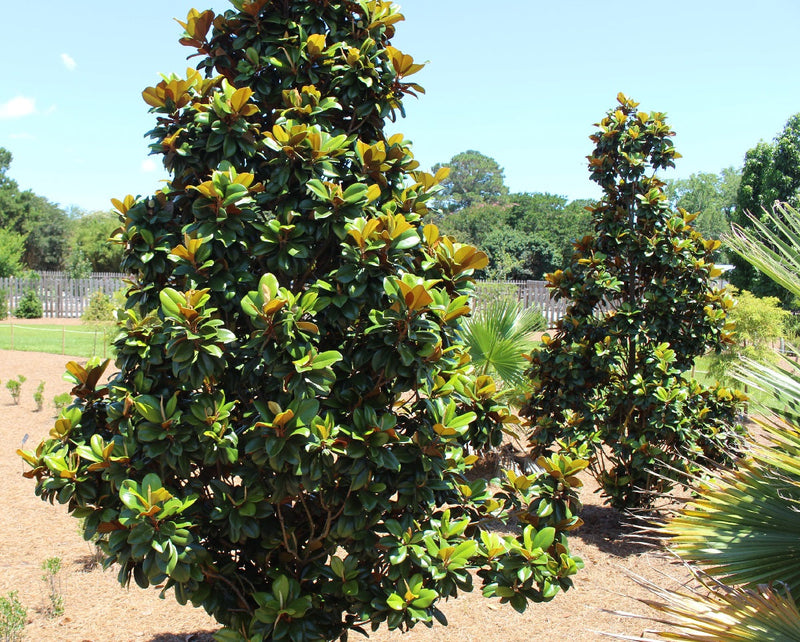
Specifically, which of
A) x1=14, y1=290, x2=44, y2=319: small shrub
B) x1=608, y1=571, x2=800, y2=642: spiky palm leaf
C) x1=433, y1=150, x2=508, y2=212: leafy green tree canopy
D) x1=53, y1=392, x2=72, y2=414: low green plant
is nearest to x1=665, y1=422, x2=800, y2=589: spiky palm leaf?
x1=608, y1=571, x2=800, y2=642: spiky palm leaf

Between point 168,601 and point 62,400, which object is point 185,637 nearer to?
point 168,601

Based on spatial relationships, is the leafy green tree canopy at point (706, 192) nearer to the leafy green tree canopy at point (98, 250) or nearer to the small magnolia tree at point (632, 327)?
the leafy green tree canopy at point (98, 250)

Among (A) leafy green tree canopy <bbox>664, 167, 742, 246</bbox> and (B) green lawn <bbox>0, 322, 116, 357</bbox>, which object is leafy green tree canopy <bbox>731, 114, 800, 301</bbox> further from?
(A) leafy green tree canopy <bbox>664, 167, 742, 246</bbox>

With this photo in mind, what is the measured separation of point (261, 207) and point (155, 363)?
2.73ft

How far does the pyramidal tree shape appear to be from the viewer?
230cm

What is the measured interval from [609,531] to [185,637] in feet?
13.5

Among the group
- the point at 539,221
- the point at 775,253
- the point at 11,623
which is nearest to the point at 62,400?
the point at 11,623

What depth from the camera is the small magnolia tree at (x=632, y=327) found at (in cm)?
596

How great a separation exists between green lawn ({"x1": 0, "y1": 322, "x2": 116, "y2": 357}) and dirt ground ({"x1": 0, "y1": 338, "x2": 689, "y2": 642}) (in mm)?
7066

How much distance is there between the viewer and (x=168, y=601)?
15.0ft

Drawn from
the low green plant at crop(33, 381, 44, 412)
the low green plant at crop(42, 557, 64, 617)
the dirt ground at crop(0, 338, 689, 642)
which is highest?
the low green plant at crop(33, 381, 44, 412)

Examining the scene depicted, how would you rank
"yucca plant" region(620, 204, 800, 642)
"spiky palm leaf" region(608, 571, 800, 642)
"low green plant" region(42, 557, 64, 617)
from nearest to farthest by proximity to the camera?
1. "spiky palm leaf" region(608, 571, 800, 642)
2. "yucca plant" region(620, 204, 800, 642)
3. "low green plant" region(42, 557, 64, 617)

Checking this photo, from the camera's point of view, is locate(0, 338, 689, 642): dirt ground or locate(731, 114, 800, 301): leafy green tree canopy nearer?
locate(0, 338, 689, 642): dirt ground

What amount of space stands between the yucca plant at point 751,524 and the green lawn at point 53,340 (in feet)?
38.8
